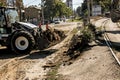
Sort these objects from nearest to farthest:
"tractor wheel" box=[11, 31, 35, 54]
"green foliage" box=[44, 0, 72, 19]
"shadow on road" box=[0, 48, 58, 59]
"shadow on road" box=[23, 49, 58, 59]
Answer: "shadow on road" box=[23, 49, 58, 59], "shadow on road" box=[0, 48, 58, 59], "tractor wheel" box=[11, 31, 35, 54], "green foliage" box=[44, 0, 72, 19]

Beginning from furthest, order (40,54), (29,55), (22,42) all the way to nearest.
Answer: (22,42) < (40,54) < (29,55)

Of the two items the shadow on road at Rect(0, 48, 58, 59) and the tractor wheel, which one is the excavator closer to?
the shadow on road at Rect(0, 48, 58, 59)

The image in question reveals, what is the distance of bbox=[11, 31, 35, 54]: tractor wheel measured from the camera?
739 inches

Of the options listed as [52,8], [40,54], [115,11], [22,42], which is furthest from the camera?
[52,8]

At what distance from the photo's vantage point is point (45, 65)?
15.4 meters

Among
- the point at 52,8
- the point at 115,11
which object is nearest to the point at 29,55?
the point at 115,11

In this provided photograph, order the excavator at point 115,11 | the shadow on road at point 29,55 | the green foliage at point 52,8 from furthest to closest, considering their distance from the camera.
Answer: the green foliage at point 52,8 → the excavator at point 115,11 → the shadow on road at point 29,55

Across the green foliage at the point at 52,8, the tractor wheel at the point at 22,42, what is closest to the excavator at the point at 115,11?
the tractor wheel at the point at 22,42

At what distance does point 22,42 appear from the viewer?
1903 centimetres

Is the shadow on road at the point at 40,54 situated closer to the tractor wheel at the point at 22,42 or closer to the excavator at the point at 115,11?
the tractor wheel at the point at 22,42

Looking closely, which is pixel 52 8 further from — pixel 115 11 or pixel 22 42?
pixel 22 42

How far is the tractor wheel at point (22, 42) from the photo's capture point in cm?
1878

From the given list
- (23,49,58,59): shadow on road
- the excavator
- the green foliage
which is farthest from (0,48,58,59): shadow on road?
the green foliage

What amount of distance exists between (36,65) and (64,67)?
1.73m
